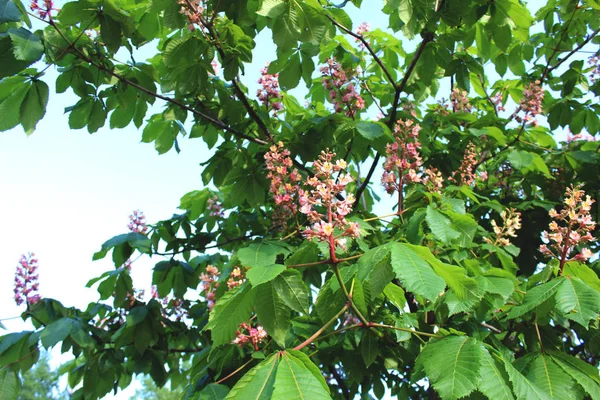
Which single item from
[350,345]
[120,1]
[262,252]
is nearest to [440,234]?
[262,252]

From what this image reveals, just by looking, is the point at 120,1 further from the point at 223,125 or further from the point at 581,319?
the point at 581,319

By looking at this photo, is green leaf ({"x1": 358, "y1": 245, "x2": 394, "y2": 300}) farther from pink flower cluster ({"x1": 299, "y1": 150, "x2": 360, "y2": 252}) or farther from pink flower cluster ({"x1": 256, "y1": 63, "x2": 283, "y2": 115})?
pink flower cluster ({"x1": 256, "y1": 63, "x2": 283, "y2": 115})

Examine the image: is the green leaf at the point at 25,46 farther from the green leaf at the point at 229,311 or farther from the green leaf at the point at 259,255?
the green leaf at the point at 229,311

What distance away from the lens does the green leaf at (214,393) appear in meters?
1.84

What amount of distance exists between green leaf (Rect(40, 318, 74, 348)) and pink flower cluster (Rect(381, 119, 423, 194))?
1916mm

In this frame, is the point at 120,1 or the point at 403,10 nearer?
the point at 403,10

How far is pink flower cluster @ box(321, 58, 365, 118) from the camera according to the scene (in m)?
2.92

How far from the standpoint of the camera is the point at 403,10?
2279mm

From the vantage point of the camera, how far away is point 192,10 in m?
2.26

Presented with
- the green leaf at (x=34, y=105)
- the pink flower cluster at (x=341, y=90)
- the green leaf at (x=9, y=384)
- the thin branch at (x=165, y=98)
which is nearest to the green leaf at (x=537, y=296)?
the pink flower cluster at (x=341, y=90)

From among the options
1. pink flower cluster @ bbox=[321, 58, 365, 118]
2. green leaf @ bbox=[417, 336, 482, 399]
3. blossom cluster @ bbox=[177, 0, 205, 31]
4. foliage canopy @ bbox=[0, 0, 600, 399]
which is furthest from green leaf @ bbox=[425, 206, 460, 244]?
blossom cluster @ bbox=[177, 0, 205, 31]

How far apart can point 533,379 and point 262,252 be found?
0.95 meters

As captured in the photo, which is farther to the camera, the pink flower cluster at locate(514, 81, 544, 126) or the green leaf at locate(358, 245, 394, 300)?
the pink flower cluster at locate(514, 81, 544, 126)

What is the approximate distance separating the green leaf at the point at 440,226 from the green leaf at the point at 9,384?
2528 millimetres
